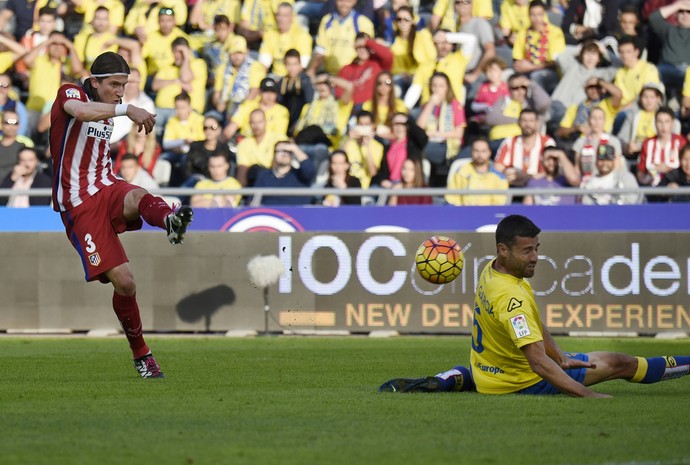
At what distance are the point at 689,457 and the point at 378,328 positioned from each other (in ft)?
32.4

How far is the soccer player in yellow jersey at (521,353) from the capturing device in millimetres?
8383

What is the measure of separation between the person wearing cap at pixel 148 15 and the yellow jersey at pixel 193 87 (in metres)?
0.81

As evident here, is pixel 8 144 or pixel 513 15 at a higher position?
pixel 513 15

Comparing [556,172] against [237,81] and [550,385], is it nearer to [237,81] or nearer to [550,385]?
[237,81]

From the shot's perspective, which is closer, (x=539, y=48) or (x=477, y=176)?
(x=477, y=176)

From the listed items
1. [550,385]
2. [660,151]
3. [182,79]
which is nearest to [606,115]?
[660,151]

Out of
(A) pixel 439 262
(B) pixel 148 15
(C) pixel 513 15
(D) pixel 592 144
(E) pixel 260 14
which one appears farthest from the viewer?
(B) pixel 148 15

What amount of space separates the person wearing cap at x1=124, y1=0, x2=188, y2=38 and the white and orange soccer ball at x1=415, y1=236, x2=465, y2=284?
37.1 feet

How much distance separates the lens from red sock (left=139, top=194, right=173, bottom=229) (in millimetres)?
9672

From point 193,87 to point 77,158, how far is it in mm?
10606

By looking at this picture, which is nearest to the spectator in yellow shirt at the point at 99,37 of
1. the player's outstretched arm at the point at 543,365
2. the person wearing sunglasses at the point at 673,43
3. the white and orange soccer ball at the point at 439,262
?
the person wearing sunglasses at the point at 673,43

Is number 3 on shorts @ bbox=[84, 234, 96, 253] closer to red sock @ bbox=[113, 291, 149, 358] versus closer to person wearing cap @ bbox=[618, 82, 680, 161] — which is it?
red sock @ bbox=[113, 291, 149, 358]

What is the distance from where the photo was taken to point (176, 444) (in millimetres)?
6680

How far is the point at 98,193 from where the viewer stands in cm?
1038
